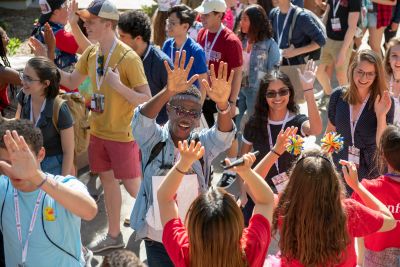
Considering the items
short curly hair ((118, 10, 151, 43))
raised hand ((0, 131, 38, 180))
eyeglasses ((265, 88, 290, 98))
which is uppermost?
short curly hair ((118, 10, 151, 43))

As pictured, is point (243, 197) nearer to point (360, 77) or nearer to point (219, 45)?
point (360, 77)

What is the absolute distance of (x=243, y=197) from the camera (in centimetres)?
464

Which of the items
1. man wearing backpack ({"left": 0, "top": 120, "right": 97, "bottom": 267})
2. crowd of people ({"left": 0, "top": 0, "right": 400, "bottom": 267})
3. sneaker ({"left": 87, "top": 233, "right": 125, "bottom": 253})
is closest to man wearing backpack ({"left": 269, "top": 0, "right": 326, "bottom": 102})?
crowd of people ({"left": 0, "top": 0, "right": 400, "bottom": 267})

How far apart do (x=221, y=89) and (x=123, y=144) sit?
1759 millimetres

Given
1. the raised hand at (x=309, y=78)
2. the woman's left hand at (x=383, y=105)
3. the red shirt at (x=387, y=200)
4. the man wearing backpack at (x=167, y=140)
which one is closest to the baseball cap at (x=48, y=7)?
the raised hand at (x=309, y=78)

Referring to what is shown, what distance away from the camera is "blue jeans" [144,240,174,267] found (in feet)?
12.4

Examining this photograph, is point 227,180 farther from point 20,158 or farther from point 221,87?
point 20,158

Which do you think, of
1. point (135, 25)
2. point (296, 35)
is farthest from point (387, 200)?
point (296, 35)

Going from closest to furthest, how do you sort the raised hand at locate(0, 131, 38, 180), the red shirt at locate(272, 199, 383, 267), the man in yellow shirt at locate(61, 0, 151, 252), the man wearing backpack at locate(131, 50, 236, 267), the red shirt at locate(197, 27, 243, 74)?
the raised hand at locate(0, 131, 38, 180)
the red shirt at locate(272, 199, 383, 267)
the man wearing backpack at locate(131, 50, 236, 267)
the man in yellow shirt at locate(61, 0, 151, 252)
the red shirt at locate(197, 27, 243, 74)

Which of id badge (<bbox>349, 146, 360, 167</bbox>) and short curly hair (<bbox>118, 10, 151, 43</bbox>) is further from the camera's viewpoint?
short curly hair (<bbox>118, 10, 151, 43</bbox>)

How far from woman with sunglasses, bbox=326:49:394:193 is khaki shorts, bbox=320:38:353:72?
Result: 11.3 feet

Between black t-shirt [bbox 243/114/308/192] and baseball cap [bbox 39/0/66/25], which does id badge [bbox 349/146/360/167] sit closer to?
black t-shirt [bbox 243/114/308/192]

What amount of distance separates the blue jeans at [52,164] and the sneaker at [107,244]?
0.96m

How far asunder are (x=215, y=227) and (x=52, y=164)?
225 centimetres
